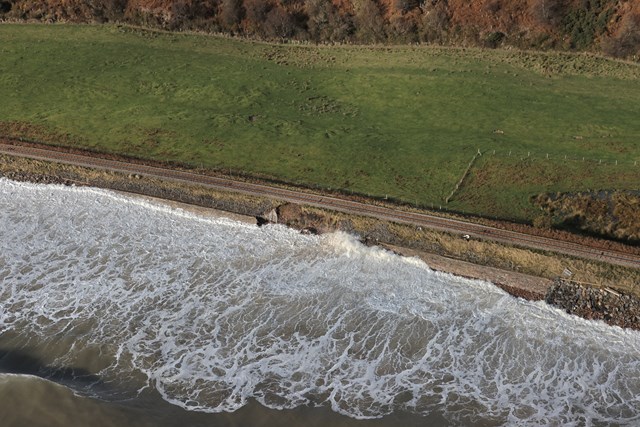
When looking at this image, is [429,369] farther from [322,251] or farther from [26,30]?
[26,30]

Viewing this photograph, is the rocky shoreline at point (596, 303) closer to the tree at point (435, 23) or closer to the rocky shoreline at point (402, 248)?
the rocky shoreline at point (402, 248)

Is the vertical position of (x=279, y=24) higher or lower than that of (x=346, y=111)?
higher

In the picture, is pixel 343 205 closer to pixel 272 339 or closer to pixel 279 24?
pixel 272 339

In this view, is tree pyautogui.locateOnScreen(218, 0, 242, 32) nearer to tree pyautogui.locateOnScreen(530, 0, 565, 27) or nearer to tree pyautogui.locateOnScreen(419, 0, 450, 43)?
tree pyautogui.locateOnScreen(419, 0, 450, 43)

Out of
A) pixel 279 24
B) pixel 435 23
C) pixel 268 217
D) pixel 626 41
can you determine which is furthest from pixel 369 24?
pixel 268 217

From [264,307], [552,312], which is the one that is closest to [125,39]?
[264,307]

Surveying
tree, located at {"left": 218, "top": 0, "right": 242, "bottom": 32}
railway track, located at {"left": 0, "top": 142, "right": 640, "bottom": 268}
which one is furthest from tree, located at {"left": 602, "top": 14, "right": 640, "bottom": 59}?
tree, located at {"left": 218, "top": 0, "right": 242, "bottom": 32}
